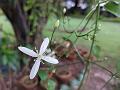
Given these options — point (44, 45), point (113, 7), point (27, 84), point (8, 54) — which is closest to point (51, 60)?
point (44, 45)

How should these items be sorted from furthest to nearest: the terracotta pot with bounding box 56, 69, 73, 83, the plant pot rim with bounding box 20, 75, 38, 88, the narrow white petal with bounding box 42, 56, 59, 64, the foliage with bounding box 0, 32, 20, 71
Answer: the foliage with bounding box 0, 32, 20, 71, the terracotta pot with bounding box 56, 69, 73, 83, the plant pot rim with bounding box 20, 75, 38, 88, the narrow white petal with bounding box 42, 56, 59, 64

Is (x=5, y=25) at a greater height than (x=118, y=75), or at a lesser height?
lesser

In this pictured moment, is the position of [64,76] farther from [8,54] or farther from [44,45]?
[44,45]

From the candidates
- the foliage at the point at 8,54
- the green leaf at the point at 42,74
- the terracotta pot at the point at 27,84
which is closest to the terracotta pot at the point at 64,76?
the terracotta pot at the point at 27,84

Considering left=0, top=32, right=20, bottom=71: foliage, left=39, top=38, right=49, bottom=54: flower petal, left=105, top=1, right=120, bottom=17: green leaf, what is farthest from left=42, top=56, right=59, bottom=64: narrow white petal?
left=0, top=32, right=20, bottom=71: foliage

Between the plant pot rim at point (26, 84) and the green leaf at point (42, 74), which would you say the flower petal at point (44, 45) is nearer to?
the green leaf at point (42, 74)

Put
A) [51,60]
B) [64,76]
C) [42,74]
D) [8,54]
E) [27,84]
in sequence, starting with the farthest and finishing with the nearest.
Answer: [8,54], [64,76], [27,84], [42,74], [51,60]

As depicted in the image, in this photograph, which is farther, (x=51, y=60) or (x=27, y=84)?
(x=27, y=84)

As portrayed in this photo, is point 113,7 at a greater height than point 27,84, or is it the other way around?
point 113,7

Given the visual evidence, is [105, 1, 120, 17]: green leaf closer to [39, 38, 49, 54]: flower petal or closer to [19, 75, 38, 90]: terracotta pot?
[39, 38, 49, 54]: flower petal

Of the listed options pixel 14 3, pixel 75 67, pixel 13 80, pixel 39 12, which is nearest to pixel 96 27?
pixel 14 3

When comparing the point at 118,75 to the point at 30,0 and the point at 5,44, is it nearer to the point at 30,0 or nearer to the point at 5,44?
the point at 30,0
